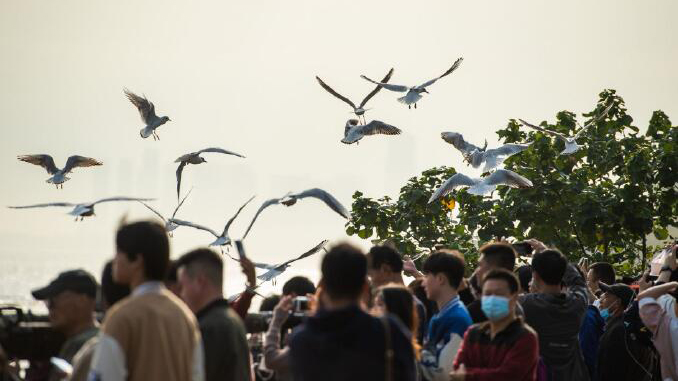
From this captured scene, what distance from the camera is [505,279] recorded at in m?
7.95

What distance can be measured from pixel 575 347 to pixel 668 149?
12.3 m

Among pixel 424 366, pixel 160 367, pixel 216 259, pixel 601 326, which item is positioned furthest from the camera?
pixel 601 326

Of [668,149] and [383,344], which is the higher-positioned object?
[668,149]

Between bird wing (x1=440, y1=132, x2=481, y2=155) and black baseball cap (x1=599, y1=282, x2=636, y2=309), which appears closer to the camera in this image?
black baseball cap (x1=599, y1=282, x2=636, y2=309)

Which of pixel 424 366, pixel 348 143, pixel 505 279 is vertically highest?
pixel 348 143

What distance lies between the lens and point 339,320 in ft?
19.3

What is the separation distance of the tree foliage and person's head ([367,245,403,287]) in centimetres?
1075

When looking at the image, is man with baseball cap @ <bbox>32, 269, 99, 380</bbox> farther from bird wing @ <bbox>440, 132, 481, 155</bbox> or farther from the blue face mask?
bird wing @ <bbox>440, 132, 481, 155</bbox>

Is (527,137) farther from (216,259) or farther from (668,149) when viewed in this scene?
(216,259)

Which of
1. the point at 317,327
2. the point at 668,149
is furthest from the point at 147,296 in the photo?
the point at 668,149

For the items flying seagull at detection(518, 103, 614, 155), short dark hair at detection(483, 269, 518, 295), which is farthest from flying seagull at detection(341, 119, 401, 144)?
short dark hair at detection(483, 269, 518, 295)

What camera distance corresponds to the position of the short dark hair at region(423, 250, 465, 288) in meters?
8.52

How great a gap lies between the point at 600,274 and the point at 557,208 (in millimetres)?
7488

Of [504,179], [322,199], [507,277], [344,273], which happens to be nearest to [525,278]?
[322,199]
